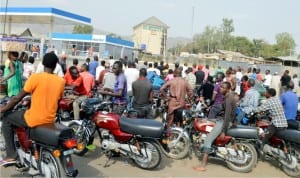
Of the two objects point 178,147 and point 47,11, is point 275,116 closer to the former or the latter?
point 178,147

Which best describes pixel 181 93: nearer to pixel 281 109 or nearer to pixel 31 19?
pixel 281 109

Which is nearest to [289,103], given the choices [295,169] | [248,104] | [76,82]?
[295,169]

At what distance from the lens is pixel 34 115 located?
4.63 metres

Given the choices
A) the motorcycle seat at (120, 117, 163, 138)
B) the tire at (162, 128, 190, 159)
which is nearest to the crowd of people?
the tire at (162, 128, 190, 159)

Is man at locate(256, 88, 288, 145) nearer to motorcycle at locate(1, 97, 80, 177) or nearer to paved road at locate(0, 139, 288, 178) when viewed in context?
paved road at locate(0, 139, 288, 178)

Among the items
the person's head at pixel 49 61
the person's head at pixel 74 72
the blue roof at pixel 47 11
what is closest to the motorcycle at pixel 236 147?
the person's head at pixel 74 72

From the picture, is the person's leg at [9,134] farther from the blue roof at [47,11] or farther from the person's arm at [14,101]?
the blue roof at [47,11]

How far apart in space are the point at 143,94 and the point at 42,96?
3.56 meters

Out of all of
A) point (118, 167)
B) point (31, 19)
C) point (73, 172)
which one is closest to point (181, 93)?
point (118, 167)

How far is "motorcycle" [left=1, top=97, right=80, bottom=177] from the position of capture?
448 cm

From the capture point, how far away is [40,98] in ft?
15.0

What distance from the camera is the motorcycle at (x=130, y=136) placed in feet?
19.8

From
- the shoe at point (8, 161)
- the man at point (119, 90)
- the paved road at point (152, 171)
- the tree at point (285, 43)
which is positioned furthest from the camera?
the tree at point (285, 43)

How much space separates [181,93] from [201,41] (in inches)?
3747
